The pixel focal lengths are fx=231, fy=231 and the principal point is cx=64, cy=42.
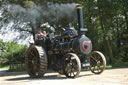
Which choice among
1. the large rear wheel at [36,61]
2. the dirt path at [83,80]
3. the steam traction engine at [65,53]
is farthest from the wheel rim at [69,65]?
the large rear wheel at [36,61]

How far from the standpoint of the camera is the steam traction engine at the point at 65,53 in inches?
347

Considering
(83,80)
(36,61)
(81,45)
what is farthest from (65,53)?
(83,80)

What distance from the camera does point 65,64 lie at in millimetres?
8969

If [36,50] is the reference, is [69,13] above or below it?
above

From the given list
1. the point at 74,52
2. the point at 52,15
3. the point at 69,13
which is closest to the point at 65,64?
the point at 74,52

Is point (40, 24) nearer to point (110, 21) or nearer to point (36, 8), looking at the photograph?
point (36, 8)

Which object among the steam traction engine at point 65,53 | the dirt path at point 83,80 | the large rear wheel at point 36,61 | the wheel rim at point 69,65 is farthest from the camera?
the large rear wheel at point 36,61

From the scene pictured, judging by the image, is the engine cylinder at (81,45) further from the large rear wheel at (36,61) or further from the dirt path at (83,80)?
the large rear wheel at (36,61)

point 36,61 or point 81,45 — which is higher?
point 81,45

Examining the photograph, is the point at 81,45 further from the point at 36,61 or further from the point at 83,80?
the point at 36,61

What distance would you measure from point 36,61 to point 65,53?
1.28m

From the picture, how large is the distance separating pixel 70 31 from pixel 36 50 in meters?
1.69

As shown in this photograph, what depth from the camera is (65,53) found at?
375 inches

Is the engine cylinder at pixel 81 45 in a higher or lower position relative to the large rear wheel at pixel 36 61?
higher
